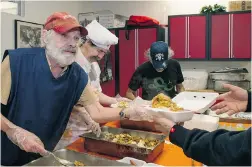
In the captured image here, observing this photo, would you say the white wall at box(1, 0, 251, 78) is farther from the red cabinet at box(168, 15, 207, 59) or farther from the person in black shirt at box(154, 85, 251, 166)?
the person in black shirt at box(154, 85, 251, 166)

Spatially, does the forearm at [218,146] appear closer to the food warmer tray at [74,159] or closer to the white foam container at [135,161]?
the white foam container at [135,161]

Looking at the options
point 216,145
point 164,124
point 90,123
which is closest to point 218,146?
point 216,145

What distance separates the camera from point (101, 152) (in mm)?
1643

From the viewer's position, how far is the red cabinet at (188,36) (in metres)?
4.59

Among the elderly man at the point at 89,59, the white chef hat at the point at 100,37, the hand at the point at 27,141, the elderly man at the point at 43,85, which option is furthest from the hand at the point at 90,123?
the white chef hat at the point at 100,37

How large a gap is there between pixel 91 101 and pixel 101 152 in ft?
1.31

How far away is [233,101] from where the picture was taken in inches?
65.9

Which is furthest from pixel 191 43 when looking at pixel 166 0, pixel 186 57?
pixel 166 0

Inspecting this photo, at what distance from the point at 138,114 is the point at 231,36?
3125mm

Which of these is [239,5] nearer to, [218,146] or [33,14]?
[33,14]

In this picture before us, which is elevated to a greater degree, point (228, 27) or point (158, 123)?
point (228, 27)

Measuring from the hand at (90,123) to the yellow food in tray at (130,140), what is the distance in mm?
74

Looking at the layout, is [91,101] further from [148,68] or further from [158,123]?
[148,68]

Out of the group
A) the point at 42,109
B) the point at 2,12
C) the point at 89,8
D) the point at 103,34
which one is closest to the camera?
the point at 42,109
